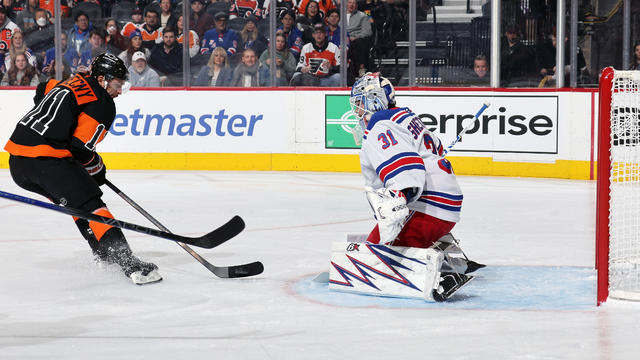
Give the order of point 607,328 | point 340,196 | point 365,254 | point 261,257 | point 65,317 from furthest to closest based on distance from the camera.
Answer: point 340,196
point 261,257
point 365,254
point 65,317
point 607,328

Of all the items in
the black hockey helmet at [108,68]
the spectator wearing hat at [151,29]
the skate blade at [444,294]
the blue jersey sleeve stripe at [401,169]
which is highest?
the spectator wearing hat at [151,29]

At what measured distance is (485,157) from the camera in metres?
8.68

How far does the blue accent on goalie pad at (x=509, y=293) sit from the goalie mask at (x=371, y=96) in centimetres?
71

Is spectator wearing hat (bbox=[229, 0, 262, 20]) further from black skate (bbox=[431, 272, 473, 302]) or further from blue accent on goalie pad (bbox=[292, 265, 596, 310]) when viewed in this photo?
black skate (bbox=[431, 272, 473, 302])

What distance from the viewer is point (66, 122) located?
4.13 meters

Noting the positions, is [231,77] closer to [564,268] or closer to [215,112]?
[215,112]

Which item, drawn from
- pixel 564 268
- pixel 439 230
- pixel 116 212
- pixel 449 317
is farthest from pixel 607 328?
pixel 116 212

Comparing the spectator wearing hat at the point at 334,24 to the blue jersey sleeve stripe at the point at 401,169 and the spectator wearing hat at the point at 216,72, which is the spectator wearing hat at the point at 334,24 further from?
the blue jersey sleeve stripe at the point at 401,169

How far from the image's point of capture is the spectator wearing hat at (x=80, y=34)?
9.59 meters

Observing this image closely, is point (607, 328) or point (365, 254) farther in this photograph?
point (365, 254)

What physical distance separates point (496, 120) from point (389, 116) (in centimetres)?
501

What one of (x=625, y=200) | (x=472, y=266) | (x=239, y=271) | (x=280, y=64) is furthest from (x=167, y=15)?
(x=472, y=266)

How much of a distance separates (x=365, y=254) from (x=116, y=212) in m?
3.15

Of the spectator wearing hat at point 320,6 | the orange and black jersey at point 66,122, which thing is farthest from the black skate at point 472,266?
the spectator wearing hat at point 320,6
